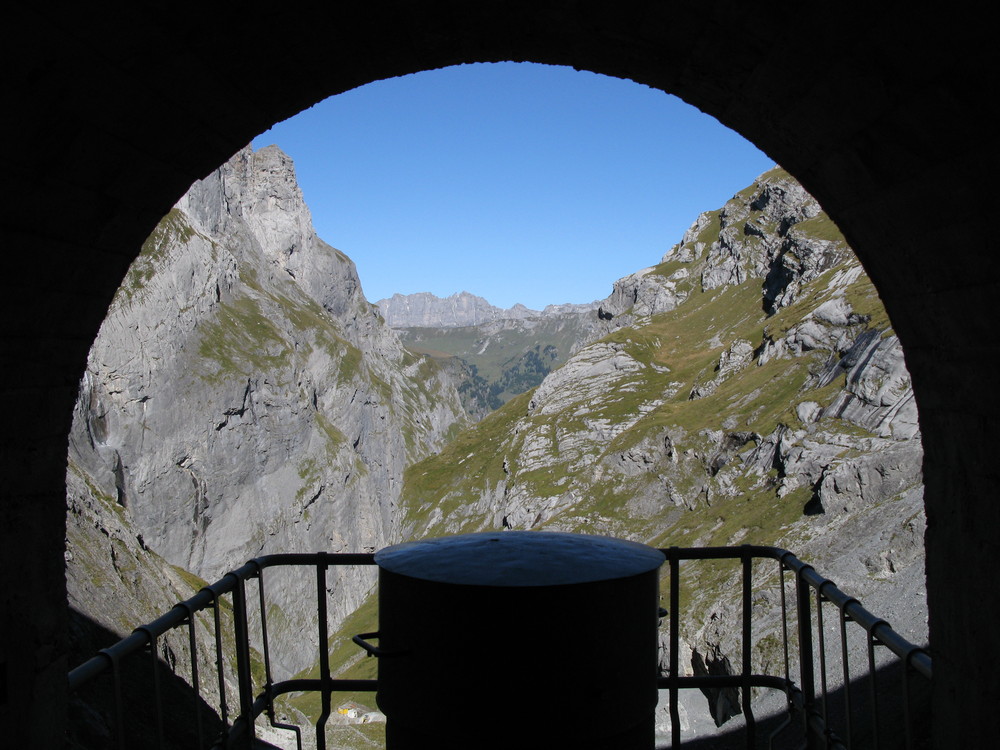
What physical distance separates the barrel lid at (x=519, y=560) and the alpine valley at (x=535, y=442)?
1.02 metres

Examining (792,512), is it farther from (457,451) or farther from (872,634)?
(457,451)

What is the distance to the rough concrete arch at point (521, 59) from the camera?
3.97 m

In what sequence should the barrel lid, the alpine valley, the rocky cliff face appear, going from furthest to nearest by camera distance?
the rocky cliff face → the alpine valley → the barrel lid

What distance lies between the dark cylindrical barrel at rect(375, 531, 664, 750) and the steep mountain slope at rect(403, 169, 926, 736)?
51.5 ft

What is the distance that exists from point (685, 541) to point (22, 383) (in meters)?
57.8

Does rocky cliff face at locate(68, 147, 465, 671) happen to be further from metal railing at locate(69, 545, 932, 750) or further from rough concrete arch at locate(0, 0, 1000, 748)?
rough concrete arch at locate(0, 0, 1000, 748)

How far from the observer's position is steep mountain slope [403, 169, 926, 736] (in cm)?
3597

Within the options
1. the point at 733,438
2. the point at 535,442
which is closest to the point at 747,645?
the point at 733,438

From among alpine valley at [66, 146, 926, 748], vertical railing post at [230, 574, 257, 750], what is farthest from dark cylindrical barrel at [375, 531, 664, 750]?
vertical railing post at [230, 574, 257, 750]

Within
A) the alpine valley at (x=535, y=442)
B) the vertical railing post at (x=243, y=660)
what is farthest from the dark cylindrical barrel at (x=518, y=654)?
the vertical railing post at (x=243, y=660)

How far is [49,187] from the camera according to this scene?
14.6 ft

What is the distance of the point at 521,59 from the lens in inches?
227

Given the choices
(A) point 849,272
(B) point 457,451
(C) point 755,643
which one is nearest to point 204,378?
(B) point 457,451

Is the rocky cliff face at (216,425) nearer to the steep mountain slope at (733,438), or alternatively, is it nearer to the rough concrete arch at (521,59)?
the steep mountain slope at (733,438)
